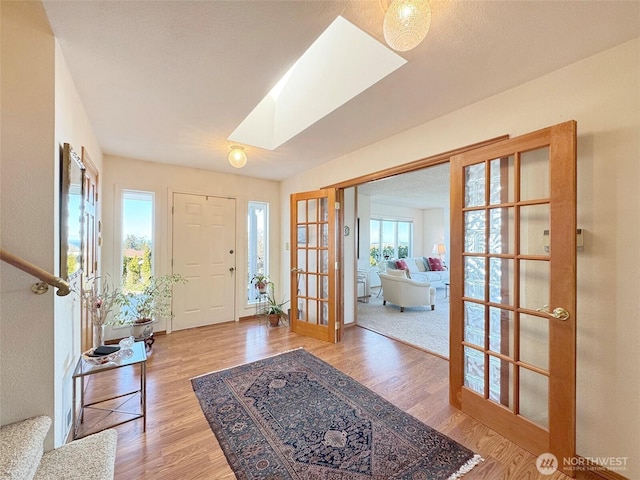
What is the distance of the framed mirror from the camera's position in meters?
1.51

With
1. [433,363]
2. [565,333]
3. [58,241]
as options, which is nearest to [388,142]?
[565,333]

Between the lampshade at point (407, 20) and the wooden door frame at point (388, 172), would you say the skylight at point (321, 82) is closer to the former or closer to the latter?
the lampshade at point (407, 20)

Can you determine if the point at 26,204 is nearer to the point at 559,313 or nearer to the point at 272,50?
the point at 272,50

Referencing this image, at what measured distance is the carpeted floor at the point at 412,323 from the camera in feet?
11.1

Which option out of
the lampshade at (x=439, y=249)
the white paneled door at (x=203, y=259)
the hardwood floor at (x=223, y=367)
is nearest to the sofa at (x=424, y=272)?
the lampshade at (x=439, y=249)

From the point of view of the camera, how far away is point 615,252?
143 centimetres

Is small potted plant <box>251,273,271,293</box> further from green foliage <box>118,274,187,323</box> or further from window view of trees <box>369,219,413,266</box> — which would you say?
window view of trees <box>369,219,413,266</box>

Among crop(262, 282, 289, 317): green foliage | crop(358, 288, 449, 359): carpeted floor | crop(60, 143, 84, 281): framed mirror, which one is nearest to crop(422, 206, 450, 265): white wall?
crop(358, 288, 449, 359): carpeted floor

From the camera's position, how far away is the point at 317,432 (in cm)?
180

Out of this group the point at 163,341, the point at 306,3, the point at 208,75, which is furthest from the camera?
the point at 163,341

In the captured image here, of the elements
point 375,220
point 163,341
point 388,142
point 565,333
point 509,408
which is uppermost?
point 388,142

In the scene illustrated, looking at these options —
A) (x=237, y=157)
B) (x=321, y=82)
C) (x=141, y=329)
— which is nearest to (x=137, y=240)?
(x=141, y=329)

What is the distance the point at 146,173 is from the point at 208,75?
2.49 meters

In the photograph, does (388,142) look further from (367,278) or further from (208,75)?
(367,278)
